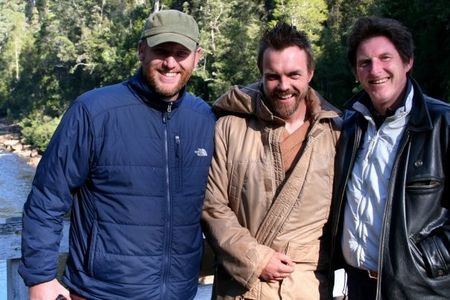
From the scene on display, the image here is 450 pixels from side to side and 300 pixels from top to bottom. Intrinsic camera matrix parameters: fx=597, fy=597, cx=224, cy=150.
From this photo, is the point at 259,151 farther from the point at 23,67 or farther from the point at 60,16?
the point at 23,67

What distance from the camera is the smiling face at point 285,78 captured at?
215cm

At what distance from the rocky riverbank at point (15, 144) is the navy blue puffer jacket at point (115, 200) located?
2782cm

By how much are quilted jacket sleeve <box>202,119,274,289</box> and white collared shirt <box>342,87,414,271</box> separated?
12.3 inches

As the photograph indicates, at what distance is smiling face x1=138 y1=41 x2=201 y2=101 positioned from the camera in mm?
2014

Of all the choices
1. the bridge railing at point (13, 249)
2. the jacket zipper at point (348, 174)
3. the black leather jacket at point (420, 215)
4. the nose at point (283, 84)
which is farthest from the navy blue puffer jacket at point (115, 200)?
the black leather jacket at point (420, 215)

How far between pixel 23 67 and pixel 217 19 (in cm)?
2066

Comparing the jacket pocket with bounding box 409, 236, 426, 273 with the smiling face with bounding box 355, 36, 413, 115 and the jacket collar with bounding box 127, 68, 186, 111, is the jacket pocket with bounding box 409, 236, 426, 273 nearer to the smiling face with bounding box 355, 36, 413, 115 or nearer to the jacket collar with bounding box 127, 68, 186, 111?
the smiling face with bounding box 355, 36, 413, 115

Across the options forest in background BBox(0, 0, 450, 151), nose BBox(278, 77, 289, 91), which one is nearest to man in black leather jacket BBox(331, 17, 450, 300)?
nose BBox(278, 77, 289, 91)

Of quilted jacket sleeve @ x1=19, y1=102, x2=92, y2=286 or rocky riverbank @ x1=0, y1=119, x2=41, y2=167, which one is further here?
rocky riverbank @ x1=0, y1=119, x2=41, y2=167

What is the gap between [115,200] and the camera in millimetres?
1961

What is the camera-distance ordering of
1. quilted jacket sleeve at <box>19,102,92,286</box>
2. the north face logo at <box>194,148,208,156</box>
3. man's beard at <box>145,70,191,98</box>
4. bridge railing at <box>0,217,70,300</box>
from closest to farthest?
quilted jacket sleeve at <box>19,102,92,286</box>, man's beard at <box>145,70,191,98</box>, the north face logo at <box>194,148,208,156</box>, bridge railing at <box>0,217,70,300</box>

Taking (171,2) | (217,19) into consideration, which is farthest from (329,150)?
(171,2)

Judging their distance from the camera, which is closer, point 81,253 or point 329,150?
point 81,253

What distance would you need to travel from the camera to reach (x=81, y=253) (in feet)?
6.48
